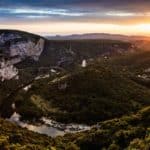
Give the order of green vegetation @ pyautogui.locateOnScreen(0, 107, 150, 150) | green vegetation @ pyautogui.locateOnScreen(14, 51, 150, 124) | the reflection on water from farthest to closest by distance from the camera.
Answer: green vegetation @ pyautogui.locateOnScreen(14, 51, 150, 124), the reflection on water, green vegetation @ pyautogui.locateOnScreen(0, 107, 150, 150)

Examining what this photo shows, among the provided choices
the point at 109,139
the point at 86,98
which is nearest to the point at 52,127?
the point at 86,98

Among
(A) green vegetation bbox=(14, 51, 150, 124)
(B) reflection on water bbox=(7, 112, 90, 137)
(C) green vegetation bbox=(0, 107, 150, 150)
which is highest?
(C) green vegetation bbox=(0, 107, 150, 150)

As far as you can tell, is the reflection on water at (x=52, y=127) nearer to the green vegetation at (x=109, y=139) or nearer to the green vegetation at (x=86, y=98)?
the green vegetation at (x=86, y=98)

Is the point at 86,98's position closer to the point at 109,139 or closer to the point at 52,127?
the point at 52,127

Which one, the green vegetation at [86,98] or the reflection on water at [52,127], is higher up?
the green vegetation at [86,98]

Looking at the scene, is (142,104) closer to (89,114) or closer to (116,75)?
(89,114)

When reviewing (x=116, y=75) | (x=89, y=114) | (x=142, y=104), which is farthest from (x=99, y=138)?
(x=116, y=75)

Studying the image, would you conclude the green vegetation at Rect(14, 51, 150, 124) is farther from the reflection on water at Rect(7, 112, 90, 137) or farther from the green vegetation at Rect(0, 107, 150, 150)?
the green vegetation at Rect(0, 107, 150, 150)

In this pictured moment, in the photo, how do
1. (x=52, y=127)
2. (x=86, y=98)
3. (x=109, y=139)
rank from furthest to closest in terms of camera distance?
(x=86, y=98) < (x=52, y=127) < (x=109, y=139)

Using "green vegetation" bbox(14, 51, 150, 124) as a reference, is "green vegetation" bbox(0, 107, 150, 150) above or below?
above

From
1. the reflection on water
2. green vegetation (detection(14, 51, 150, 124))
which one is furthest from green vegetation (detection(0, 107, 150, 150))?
green vegetation (detection(14, 51, 150, 124))

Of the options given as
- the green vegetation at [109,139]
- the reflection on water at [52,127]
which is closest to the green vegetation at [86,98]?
the reflection on water at [52,127]
